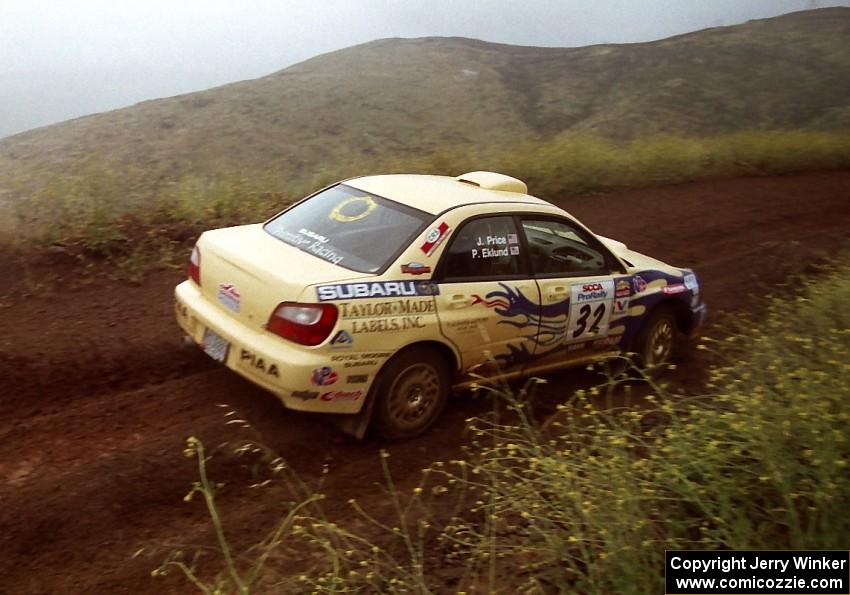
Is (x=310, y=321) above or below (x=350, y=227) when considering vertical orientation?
below

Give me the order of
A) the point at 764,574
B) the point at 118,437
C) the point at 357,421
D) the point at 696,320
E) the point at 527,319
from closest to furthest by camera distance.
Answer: the point at 764,574
the point at 118,437
the point at 357,421
the point at 527,319
the point at 696,320

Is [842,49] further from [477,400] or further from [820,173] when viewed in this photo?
[477,400]

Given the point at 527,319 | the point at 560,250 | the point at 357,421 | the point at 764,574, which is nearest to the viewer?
the point at 764,574

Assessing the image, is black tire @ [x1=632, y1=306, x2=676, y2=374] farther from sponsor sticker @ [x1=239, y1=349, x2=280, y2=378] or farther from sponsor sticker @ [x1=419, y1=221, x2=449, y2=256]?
sponsor sticker @ [x1=239, y1=349, x2=280, y2=378]

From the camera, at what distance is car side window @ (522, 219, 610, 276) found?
6008mm

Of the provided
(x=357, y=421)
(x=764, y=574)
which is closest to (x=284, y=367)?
(x=357, y=421)

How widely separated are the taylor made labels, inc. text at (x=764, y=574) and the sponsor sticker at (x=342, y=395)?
2.17 m

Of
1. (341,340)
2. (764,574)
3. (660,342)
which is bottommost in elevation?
(660,342)

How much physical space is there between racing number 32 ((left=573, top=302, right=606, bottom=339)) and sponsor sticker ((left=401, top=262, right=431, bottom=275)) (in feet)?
4.77

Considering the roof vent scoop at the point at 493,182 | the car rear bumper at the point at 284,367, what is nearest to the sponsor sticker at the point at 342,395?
the car rear bumper at the point at 284,367

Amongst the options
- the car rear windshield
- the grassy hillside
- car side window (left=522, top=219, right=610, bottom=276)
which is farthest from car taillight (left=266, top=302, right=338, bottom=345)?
the grassy hillside

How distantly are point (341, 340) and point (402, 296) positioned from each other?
0.51 meters

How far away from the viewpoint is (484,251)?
569 cm

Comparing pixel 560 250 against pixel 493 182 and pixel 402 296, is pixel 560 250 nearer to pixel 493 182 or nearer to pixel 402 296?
pixel 493 182
